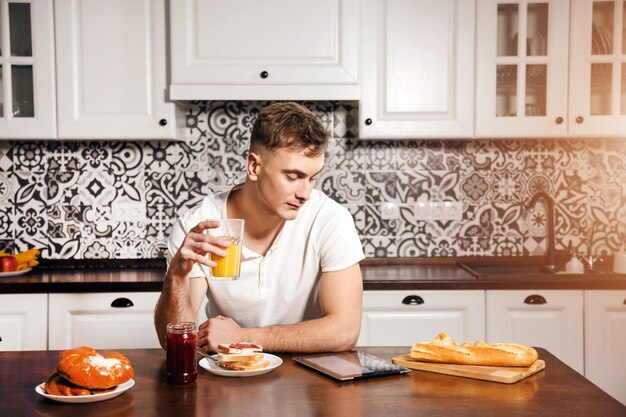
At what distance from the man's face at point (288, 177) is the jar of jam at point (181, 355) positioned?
59cm

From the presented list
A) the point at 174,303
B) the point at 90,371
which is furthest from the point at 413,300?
the point at 90,371

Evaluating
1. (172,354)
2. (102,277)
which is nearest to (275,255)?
(172,354)

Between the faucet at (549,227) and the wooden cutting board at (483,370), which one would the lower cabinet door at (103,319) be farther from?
the faucet at (549,227)

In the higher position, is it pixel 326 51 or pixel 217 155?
pixel 326 51

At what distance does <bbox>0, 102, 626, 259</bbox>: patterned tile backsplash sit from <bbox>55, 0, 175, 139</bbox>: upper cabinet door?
13.8 inches

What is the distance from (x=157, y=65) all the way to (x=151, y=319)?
3.72 ft

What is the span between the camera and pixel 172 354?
155 centimetres

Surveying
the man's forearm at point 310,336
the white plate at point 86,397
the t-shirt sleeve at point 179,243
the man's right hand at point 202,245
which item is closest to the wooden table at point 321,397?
the white plate at point 86,397

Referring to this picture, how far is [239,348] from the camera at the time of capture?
1649 millimetres

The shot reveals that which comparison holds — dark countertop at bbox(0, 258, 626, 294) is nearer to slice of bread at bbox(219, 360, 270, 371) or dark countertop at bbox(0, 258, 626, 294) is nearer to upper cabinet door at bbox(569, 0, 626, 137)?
upper cabinet door at bbox(569, 0, 626, 137)

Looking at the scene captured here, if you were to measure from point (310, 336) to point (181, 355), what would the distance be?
44 cm

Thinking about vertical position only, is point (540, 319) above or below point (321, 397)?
below

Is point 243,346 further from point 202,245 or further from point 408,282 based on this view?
point 408,282

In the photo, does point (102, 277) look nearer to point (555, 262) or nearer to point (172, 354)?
point (172, 354)
